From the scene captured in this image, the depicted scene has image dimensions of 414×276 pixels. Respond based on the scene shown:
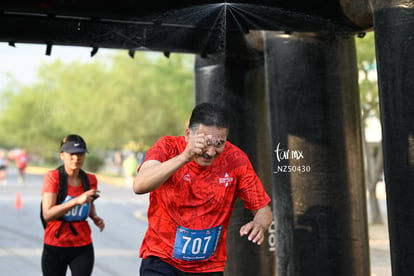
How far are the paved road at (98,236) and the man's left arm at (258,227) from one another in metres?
6.14

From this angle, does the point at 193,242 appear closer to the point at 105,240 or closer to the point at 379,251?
the point at 379,251

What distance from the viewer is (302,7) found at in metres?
5.33

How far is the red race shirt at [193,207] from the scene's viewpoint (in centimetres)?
338

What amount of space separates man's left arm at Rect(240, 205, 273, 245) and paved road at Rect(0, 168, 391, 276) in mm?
6124

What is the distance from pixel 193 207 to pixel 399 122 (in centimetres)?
184

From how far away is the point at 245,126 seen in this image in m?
6.62

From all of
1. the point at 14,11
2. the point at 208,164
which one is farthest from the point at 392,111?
the point at 14,11

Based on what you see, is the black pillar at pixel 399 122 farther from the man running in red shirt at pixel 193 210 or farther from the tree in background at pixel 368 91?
the tree in background at pixel 368 91

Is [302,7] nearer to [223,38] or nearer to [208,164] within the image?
[223,38]

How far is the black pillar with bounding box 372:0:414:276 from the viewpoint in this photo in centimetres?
431

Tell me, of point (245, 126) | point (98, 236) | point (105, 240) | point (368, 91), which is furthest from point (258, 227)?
point (368, 91)

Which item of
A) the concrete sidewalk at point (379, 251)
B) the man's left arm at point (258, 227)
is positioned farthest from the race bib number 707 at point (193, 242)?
the concrete sidewalk at point (379, 251)

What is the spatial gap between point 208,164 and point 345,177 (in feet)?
9.00

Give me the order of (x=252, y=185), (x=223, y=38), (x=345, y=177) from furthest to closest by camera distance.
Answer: (x=223, y=38)
(x=345, y=177)
(x=252, y=185)
